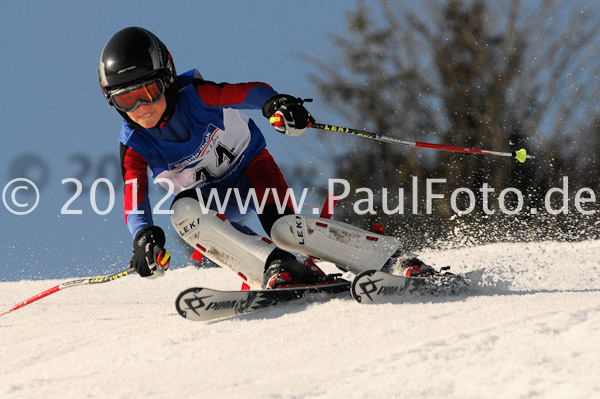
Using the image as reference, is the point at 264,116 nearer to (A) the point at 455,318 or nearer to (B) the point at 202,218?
(B) the point at 202,218

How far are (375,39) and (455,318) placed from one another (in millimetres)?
12720

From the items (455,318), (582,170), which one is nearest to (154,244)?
(455,318)

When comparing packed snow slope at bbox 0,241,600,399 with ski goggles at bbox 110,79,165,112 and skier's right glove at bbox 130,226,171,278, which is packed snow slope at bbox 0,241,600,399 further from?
ski goggles at bbox 110,79,165,112

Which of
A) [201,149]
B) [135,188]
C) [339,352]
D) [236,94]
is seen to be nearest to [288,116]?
[236,94]

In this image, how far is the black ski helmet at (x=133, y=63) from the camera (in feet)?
11.9

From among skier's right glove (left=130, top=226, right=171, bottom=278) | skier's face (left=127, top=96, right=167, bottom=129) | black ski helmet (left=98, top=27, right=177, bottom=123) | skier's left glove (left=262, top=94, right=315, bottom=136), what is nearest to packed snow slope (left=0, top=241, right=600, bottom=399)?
skier's right glove (left=130, top=226, right=171, bottom=278)

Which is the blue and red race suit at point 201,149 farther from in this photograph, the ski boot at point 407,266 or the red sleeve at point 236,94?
the ski boot at point 407,266

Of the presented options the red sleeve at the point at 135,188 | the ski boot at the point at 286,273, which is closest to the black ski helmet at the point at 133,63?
the red sleeve at the point at 135,188

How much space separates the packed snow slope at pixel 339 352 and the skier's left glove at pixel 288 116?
3.01 feet

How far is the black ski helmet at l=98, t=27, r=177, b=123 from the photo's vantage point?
11.9 feet

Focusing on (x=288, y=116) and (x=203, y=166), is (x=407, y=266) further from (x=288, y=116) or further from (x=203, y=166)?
(x=203, y=166)

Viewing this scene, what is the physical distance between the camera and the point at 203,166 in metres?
4.06

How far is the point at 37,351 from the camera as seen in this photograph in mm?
3418

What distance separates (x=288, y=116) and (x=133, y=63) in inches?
35.2
